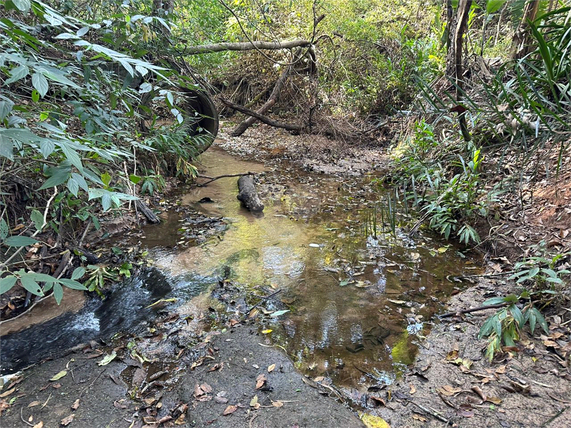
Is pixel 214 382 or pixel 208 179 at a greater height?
pixel 208 179

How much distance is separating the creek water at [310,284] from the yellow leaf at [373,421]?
248 mm

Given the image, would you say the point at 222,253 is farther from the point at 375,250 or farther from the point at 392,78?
the point at 392,78

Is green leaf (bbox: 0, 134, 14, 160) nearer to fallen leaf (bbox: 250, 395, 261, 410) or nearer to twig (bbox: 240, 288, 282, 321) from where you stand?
fallen leaf (bbox: 250, 395, 261, 410)

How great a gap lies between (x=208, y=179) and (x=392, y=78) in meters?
5.36

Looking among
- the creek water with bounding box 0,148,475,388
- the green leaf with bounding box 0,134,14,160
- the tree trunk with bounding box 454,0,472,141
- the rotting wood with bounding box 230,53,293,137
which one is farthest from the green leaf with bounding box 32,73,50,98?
the rotting wood with bounding box 230,53,293,137

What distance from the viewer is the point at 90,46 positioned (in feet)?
4.34

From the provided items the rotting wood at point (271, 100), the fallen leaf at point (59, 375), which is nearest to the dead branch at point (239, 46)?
the rotting wood at point (271, 100)

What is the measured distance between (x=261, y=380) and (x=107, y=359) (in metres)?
1.11

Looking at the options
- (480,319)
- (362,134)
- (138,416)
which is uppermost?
(362,134)

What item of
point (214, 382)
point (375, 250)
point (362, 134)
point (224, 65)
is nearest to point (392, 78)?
point (362, 134)

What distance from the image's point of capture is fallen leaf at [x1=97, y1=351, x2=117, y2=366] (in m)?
2.38

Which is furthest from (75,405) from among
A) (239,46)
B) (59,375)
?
(239,46)

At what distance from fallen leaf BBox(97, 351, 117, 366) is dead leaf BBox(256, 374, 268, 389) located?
105 centimetres

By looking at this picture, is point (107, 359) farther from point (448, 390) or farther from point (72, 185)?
point (448, 390)
